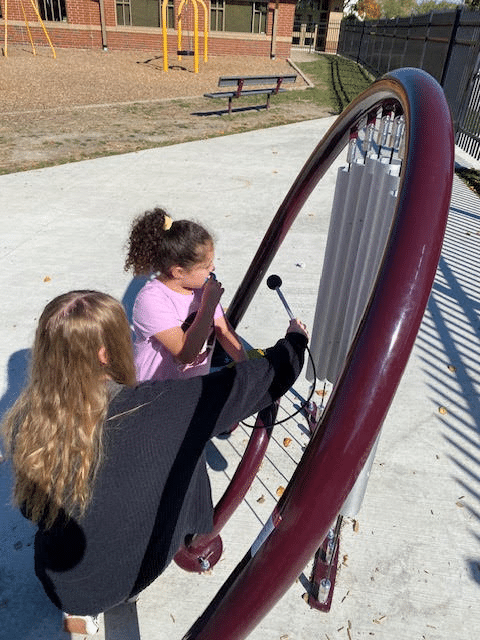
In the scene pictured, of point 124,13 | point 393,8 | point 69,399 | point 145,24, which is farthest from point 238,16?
point 393,8

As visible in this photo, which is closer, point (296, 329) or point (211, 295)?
point (296, 329)

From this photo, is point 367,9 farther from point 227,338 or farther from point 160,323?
point 160,323

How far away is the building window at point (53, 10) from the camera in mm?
22344

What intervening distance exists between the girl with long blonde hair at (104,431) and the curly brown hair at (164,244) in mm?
804

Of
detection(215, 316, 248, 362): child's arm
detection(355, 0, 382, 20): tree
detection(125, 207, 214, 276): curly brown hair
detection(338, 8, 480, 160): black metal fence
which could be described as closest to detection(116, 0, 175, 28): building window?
detection(338, 8, 480, 160): black metal fence

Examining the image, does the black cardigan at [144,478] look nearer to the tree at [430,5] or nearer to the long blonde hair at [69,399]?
the long blonde hair at [69,399]

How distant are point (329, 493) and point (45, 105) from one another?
14156 mm

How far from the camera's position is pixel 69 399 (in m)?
1.35

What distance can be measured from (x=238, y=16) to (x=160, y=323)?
27.5 metres

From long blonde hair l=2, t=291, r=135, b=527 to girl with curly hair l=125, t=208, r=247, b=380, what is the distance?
2.53ft

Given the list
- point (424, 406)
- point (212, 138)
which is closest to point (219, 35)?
point (212, 138)

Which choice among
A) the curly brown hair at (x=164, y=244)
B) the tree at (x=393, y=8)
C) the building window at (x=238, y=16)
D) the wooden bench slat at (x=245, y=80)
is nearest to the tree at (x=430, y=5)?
the tree at (x=393, y=8)

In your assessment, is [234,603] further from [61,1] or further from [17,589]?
[61,1]

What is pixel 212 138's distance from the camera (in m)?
10.1
